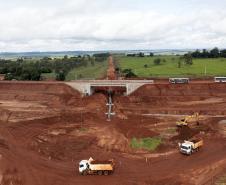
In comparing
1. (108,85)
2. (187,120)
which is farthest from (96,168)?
(108,85)

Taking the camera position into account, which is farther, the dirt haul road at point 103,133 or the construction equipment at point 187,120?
the construction equipment at point 187,120

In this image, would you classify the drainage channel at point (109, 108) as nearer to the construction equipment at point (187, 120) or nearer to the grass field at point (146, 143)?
the construction equipment at point (187, 120)

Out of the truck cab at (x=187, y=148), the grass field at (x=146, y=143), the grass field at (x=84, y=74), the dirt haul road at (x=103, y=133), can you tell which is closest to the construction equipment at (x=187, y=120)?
the dirt haul road at (x=103, y=133)

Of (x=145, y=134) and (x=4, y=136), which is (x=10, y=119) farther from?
(x=145, y=134)

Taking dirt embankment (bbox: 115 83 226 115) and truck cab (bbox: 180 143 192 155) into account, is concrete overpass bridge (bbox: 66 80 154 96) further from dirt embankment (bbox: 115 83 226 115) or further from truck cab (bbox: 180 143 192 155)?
truck cab (bbox: 180 143 192 155)

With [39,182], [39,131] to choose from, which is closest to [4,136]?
[39,131]
